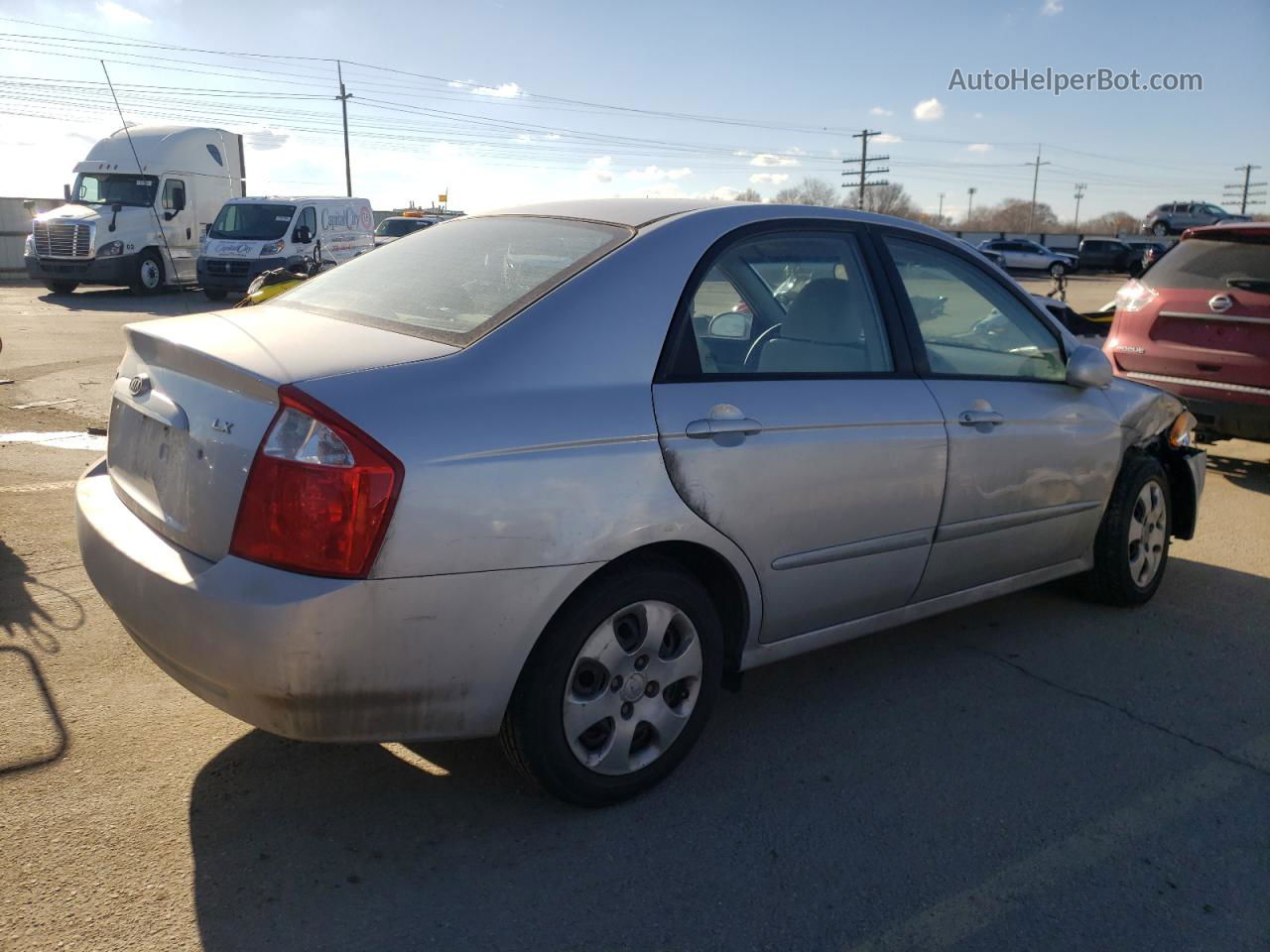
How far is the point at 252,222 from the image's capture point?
20938 mm

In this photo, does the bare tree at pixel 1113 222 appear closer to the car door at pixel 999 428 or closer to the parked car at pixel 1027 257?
→ the parked car at pixel 1027 257

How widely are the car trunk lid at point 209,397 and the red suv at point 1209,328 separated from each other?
606cm

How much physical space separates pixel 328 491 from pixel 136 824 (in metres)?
1.15

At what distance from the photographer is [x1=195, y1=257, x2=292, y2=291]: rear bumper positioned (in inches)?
795

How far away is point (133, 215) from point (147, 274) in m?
1.20

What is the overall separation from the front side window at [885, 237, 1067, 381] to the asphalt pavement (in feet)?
3.81

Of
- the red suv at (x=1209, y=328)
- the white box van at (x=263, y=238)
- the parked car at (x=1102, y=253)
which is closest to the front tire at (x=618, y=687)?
the red suv at (x=1209, y=328)

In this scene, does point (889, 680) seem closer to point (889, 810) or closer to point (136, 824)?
point (889, 810)

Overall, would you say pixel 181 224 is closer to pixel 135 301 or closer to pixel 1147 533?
pixel 135 301

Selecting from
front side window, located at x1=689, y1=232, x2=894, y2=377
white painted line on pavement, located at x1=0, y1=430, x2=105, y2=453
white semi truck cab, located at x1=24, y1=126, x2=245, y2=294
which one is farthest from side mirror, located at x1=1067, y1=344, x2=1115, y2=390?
white semi truck cab, located at x1=24, y1=126, x2=245, y2=294

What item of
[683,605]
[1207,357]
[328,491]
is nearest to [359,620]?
[328,491]

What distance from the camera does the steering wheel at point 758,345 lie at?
323 cm

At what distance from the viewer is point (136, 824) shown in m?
2.76

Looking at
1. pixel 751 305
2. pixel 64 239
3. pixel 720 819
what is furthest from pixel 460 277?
pixel 64 239
